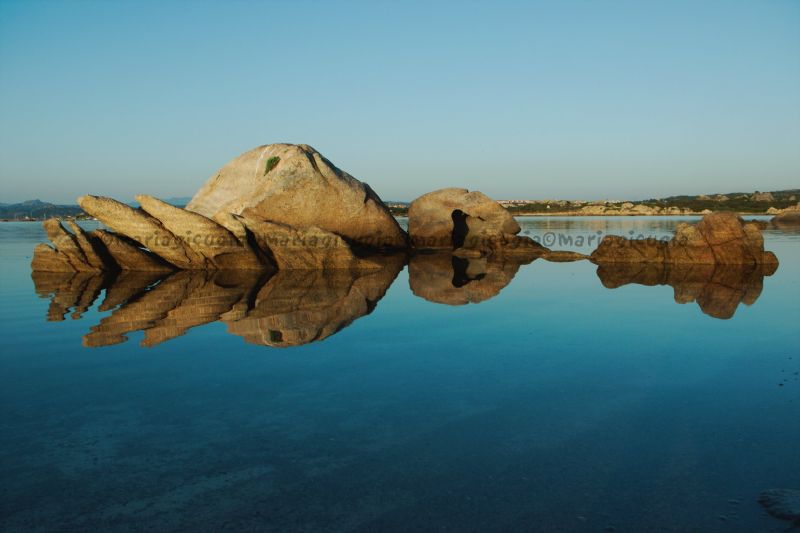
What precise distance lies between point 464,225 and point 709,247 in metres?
12.6

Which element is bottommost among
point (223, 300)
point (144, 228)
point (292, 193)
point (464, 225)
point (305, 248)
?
point (223, 300)

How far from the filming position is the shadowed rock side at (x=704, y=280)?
13.7m

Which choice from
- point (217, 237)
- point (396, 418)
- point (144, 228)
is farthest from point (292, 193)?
point (396, 418)

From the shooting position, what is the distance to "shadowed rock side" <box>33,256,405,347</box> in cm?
1030

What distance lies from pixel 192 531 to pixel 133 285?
47.8ft

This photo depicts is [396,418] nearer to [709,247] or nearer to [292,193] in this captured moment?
[292,193]

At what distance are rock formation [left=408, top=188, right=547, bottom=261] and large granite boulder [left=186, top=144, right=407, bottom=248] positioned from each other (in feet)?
14.8

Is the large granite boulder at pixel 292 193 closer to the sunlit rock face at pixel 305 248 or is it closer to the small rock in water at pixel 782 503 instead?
the sunlit rock face at pixel 305 248

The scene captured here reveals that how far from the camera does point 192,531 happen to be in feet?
12.7

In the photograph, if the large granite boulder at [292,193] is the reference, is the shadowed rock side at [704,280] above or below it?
below

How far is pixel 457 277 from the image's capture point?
18.9 m

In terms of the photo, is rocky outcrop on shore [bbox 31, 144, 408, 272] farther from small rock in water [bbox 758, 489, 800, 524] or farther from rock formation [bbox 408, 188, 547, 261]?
small rock in water [bbox 758, 489, 800, 524]

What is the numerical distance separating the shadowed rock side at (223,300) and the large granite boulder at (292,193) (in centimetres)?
420

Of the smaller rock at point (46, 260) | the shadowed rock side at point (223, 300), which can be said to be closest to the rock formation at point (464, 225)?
the shadowed rock side at point (223, 300)
